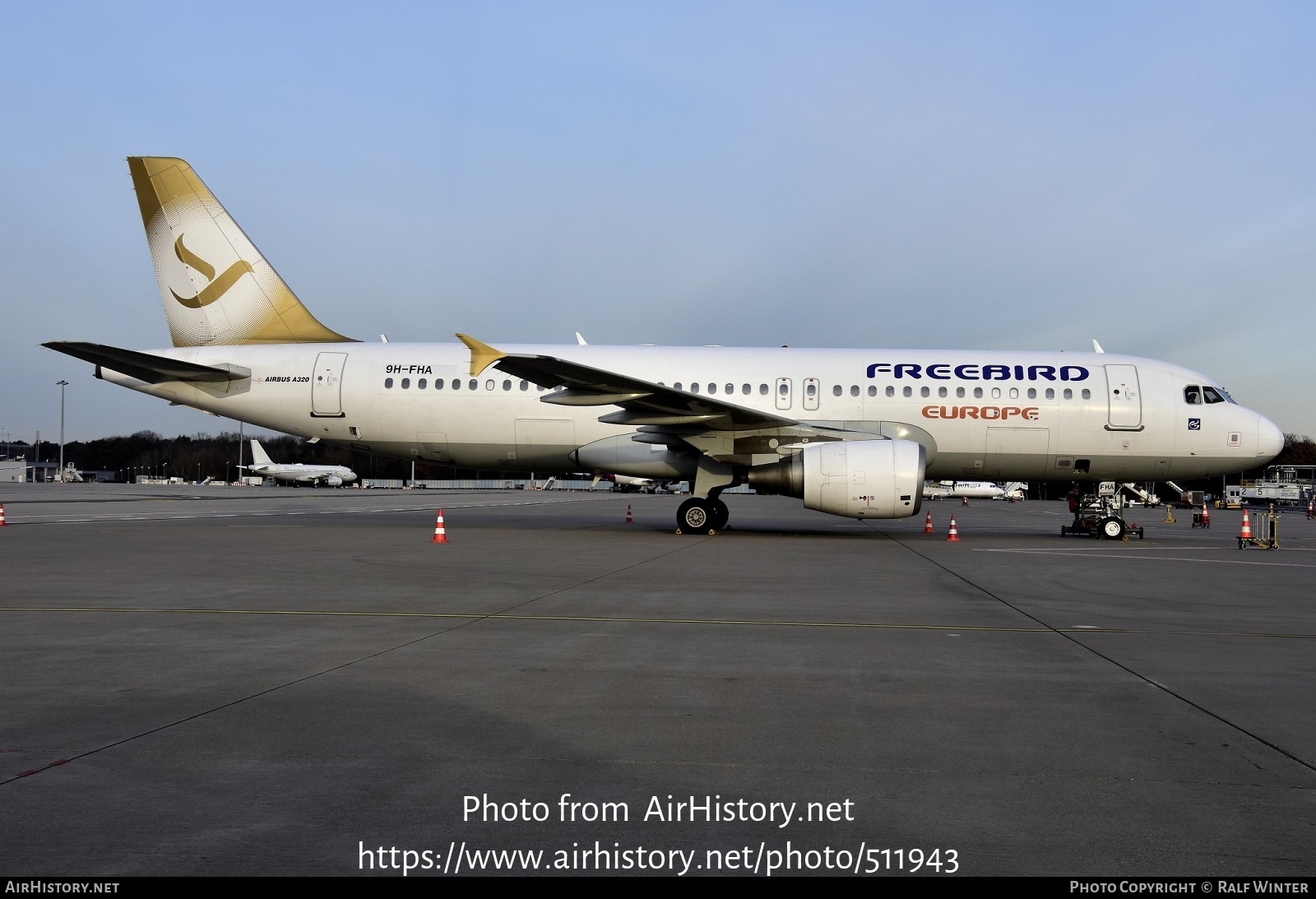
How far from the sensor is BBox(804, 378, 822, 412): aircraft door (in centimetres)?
1812

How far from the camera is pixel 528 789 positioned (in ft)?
11.1

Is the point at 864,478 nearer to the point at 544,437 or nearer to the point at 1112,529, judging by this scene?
the point at 544,437

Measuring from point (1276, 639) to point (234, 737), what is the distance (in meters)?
7.31

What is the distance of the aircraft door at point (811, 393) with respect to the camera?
1812cm

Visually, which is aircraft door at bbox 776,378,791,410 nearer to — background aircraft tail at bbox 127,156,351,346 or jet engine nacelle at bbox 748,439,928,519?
jet engine nacelle at bbox 748,439,928,519

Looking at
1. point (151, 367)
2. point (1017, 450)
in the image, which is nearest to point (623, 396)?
point (1017, 450)

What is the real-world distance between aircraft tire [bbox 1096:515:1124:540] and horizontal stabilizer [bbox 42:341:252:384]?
1815 centimetres

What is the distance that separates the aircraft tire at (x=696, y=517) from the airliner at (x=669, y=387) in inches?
1.6

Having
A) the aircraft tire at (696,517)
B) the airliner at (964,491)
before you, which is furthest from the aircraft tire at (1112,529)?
the airliner at (964,491)

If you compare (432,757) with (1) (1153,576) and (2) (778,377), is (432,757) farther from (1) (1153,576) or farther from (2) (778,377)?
(2) (778,377)

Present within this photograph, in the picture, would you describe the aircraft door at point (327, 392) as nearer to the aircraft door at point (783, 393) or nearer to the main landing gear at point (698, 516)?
the main landing gear at point (698, 516)

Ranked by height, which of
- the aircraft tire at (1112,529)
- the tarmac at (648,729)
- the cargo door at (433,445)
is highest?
the cargo door at (433,445)

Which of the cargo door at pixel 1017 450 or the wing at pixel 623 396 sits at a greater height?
the wing at pixel 623 396

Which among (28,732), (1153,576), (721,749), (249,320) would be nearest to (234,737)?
(28,732)
